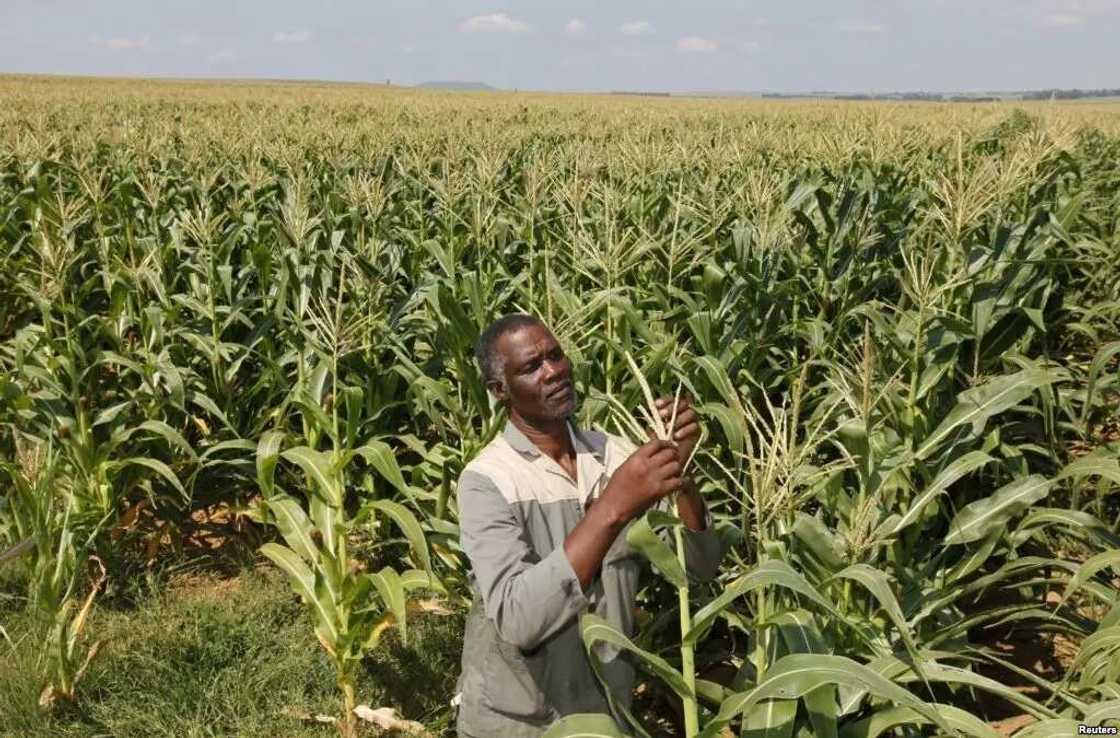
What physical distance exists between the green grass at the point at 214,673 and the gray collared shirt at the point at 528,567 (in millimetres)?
1028

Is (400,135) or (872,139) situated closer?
(872,139)

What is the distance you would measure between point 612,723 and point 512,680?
0.44 metres

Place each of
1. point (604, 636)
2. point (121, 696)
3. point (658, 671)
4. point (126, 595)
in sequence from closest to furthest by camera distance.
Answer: point (604, 636), point (658, 671), point (121, 696), point (126, 595)

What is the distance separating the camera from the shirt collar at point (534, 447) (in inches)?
95.6

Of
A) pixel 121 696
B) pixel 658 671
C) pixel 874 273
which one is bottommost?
pixel 121 696

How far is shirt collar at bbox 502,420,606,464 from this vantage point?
2428 mm

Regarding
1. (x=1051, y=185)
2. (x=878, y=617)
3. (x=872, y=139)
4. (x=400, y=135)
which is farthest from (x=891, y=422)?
(x=400, y=135)

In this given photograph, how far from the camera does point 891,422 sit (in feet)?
12.6

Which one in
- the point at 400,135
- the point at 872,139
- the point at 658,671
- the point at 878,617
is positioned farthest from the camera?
the point at 400,135

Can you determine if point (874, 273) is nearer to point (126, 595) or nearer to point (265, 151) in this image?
point (126, 595)

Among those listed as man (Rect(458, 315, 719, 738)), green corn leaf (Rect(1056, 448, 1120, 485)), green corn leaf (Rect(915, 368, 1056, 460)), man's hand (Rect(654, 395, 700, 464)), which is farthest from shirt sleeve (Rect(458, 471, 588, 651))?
→ green corn leaf (Rect(1056, 448, 1120, 485))

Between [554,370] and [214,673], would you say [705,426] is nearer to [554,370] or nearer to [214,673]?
[554,370]

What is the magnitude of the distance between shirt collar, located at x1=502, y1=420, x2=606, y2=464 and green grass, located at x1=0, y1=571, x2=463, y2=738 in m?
1.41

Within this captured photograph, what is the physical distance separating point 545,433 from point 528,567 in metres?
0.42
